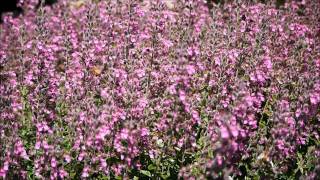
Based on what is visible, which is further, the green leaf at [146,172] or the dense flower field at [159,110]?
the green leaf at [146,172]

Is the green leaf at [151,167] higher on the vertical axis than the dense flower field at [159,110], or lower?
lower

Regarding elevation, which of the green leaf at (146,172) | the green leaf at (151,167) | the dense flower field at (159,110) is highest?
the dense flower field at (159,110)

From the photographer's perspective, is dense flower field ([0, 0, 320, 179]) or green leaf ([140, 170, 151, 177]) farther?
green leaf ([140, 170, 151, 177])

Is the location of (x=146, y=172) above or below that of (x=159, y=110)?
below

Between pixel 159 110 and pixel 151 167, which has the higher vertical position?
pixel 159 110

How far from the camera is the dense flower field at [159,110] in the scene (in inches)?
177

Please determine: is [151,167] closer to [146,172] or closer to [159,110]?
[146,172]

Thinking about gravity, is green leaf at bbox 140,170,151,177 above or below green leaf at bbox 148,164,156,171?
below

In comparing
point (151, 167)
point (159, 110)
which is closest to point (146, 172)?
point (151, 167)

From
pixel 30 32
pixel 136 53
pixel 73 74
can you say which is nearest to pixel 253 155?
pixel 136 53

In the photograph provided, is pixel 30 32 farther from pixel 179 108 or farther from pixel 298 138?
pixel 298 138

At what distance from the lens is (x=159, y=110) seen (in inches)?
194

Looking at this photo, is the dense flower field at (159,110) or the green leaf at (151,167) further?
the green leaf at (151,167)

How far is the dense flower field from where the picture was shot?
4.49 m
